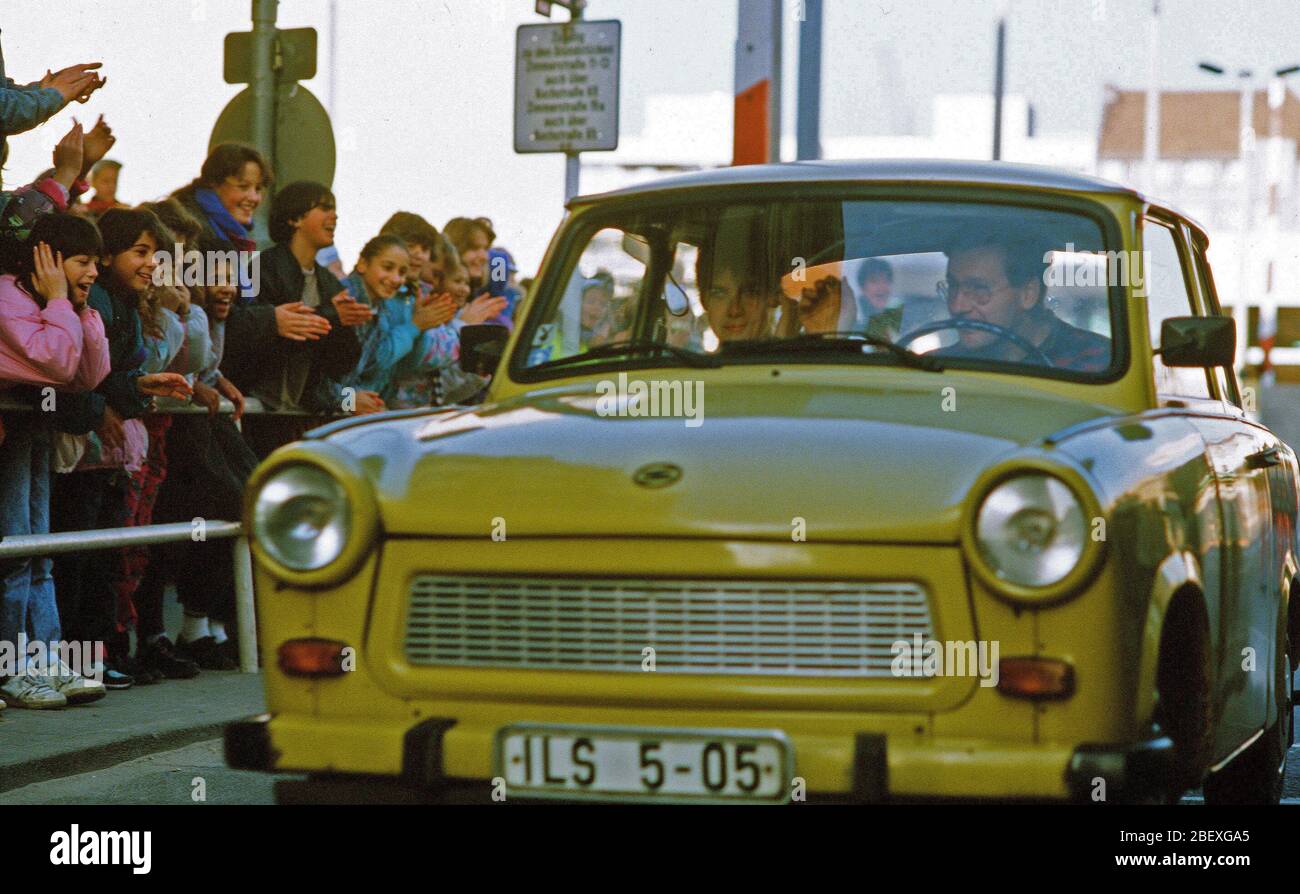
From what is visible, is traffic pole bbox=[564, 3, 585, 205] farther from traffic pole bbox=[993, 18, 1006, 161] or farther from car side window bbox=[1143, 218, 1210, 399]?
traffic pole bbox=[993, 18, 1006, 161]

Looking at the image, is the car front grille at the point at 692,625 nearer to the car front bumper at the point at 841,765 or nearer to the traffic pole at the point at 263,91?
the car front bumper at the point at 841,765

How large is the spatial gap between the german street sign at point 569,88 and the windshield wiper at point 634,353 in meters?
7.63

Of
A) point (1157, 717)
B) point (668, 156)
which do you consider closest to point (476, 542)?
point (1157, 717)

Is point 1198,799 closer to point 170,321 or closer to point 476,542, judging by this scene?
point 476,542

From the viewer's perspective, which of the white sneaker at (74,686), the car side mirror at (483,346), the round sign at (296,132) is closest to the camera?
the car side mirror at (483,346)

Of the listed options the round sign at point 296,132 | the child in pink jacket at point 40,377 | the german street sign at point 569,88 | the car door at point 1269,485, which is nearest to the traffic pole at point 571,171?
the german street sign at point 569,88

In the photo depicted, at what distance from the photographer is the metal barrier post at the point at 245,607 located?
9.10m

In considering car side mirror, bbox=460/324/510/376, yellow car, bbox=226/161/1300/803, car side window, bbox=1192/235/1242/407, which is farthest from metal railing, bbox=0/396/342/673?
car side window, bbox=1192/235/1242/407

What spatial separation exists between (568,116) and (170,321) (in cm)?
526

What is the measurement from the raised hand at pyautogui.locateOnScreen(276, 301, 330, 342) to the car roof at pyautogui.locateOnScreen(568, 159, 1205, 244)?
12.1 feet

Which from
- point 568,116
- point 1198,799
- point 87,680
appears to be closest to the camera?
point 1198,799

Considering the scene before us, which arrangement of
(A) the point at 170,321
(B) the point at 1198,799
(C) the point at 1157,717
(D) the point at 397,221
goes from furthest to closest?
(D) the point at 397,221 < (A) the point at 170,321 < (B) the point at 1198,799 < (C) the point at 1157,717

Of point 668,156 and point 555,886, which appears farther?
point 668,156

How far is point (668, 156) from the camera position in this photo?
113 m
